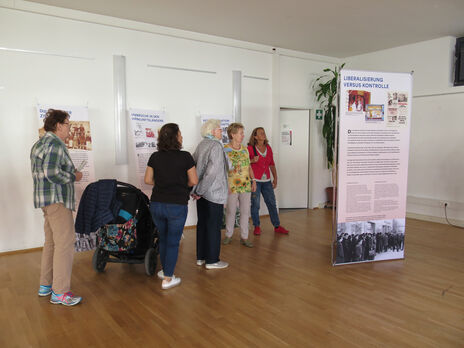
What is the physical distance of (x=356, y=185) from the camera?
426cm

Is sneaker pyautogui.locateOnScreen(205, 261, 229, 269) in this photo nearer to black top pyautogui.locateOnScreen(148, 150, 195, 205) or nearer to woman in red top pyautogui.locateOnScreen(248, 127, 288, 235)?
black top pyautogui.locateOnScreen(148, 150, 195, 205)

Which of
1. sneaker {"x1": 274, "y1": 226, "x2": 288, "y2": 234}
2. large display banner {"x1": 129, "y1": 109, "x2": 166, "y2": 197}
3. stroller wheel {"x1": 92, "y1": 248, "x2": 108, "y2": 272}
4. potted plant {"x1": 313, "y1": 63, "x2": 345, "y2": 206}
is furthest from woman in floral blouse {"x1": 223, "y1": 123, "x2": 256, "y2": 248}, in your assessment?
potted plant {"x1": 313, "y1": 63, "x2": 345, "y2": 206}

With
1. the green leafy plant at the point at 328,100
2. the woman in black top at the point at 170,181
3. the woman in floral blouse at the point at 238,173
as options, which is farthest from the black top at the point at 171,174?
the green leafy plant at the point at 328,100

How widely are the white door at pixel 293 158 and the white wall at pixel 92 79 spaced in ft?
4.39

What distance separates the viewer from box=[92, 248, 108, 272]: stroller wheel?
4.01 meters

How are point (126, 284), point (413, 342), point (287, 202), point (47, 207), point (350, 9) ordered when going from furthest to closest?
point (287, 202) < point (350, 9) < point (126, 284) < point (47, 207) < point (413, 342)

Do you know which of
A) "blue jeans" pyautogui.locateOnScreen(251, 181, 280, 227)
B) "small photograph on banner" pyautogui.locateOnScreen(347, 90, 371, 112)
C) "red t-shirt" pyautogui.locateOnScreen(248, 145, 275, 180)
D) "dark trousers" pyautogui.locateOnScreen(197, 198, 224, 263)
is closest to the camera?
"dark trousers" pyautogui.locateOnScreen(197, 198, 224, 263)

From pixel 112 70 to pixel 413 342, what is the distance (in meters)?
4.93

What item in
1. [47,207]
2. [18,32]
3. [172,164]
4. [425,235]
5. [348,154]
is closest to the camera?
[47,207]

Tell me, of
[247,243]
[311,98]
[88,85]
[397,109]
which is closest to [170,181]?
[247,243]

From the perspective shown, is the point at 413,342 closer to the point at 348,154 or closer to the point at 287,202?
the point at 348,154

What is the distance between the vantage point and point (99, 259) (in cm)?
404

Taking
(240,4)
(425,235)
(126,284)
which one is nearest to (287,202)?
(425,235)

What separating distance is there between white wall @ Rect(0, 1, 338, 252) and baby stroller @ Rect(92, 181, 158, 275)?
1.73m
